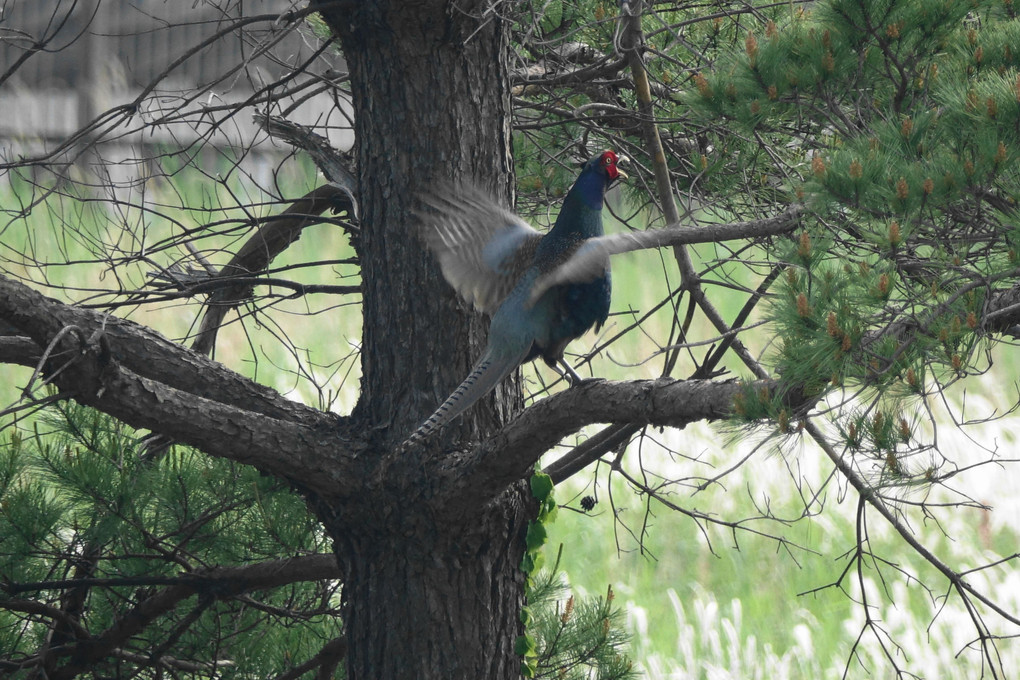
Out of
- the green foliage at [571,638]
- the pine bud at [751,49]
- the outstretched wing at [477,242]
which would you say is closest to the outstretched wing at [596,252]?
the outstretched wing at [477,242]

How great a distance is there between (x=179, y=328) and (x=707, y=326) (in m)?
3.61

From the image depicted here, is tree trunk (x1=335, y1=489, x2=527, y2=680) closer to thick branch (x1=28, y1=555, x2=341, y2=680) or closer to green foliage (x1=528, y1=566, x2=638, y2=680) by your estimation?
thick branch (x1=28, y1=555, x2=341, y2=680)

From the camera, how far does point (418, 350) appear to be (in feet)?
8.24

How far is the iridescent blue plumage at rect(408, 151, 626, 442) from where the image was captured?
244cm

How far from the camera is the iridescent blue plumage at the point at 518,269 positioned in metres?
2.44

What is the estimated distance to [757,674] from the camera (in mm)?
4703

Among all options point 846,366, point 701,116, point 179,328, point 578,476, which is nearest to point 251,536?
point 701,116

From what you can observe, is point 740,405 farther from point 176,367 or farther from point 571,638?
point 571,638

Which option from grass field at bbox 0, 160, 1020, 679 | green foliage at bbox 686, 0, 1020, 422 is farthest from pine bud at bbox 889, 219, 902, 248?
grass field at bbox 0, 160, 1020, 679

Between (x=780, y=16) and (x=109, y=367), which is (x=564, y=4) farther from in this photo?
(x=109, y=367)

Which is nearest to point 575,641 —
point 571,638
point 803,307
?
point 571,638

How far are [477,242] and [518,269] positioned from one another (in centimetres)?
13

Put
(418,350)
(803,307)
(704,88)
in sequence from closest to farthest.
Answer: (803,307) < (704,88) < (418,350)

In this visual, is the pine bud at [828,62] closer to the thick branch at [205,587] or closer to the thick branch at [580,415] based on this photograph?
the thick branch at [580,415]
